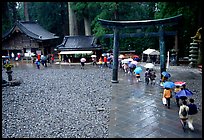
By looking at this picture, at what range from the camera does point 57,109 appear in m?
10.3

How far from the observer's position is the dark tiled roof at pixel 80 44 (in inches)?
1074

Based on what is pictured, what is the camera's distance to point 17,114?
32.1 feet

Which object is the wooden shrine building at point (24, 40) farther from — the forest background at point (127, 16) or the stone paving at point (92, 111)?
the stone paving at point (92, 111)

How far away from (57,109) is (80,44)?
18.7 metres

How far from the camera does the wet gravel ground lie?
7.82 metres

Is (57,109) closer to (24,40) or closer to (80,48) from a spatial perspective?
(80,48)

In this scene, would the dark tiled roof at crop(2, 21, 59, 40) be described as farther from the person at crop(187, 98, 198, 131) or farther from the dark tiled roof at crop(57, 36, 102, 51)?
the person at crop(187, 98, 198, 131)

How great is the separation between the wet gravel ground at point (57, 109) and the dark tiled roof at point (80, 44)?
11.2 meters

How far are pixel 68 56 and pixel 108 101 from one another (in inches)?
709

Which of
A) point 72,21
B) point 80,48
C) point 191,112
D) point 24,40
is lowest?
point 191,112

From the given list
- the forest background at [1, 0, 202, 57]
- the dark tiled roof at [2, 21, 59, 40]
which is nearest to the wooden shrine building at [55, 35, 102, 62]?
the forest background at [1, 0, 202, 57]

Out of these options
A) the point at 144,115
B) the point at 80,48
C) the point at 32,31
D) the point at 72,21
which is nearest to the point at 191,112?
the point at 144,115

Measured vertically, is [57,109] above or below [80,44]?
below

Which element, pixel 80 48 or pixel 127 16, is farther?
pixel 127 16
